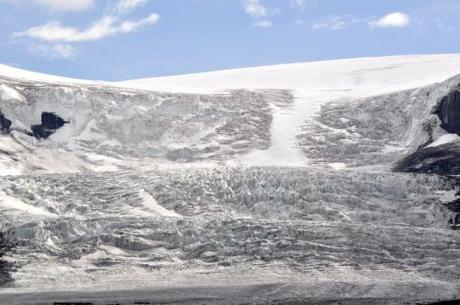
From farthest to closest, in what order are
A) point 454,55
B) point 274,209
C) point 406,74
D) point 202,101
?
point 454,55 < point 406,74 < point 202,101 < point 274,209

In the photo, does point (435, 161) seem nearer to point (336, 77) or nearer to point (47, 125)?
point (47, 125)

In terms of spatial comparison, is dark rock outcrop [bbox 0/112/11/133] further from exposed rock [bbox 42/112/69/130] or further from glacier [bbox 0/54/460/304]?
exposed rock [bbox 42/112/69/130]

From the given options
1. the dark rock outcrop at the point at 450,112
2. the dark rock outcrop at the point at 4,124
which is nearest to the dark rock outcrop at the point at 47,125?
the dark rock outcrop at the point at 4,124

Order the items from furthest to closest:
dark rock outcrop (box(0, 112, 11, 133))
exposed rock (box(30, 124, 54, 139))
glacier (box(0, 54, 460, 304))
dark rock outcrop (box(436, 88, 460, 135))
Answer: dark rock outcrop (box(0, 112, 11, 133)) → exposed rock (box(30, 124, 54, 139)) → dark rock outcrop (box(436, 88, 460, 135)) → glacier (box(0, 54, 460, 304))

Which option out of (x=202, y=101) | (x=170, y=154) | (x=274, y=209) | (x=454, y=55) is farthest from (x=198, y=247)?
(x=454, y=55)

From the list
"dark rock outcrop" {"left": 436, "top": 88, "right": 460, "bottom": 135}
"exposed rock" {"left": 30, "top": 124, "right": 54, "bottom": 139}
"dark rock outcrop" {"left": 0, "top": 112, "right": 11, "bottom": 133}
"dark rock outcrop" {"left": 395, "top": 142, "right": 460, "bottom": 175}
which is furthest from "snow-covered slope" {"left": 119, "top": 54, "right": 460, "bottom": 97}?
"dark rock outcrop" {"left": 395, "top": 142, "right": 460, "bottom": 175}

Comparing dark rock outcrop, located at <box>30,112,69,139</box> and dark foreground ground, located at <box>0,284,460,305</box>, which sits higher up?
dark rock outcrop, located at <box>30,112,69,139</box>

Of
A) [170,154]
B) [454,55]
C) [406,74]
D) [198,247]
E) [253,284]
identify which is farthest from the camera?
[454,55]

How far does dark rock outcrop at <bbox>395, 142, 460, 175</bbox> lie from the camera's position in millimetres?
58469

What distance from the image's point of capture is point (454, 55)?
106m

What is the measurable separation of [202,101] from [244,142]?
8.55 m

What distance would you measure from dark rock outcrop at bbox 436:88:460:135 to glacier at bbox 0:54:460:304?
542mm

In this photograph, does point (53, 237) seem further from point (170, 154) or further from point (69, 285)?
point (170, 154)

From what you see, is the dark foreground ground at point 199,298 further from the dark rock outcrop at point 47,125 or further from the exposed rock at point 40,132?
the dark rock outcrop at point 47,125
